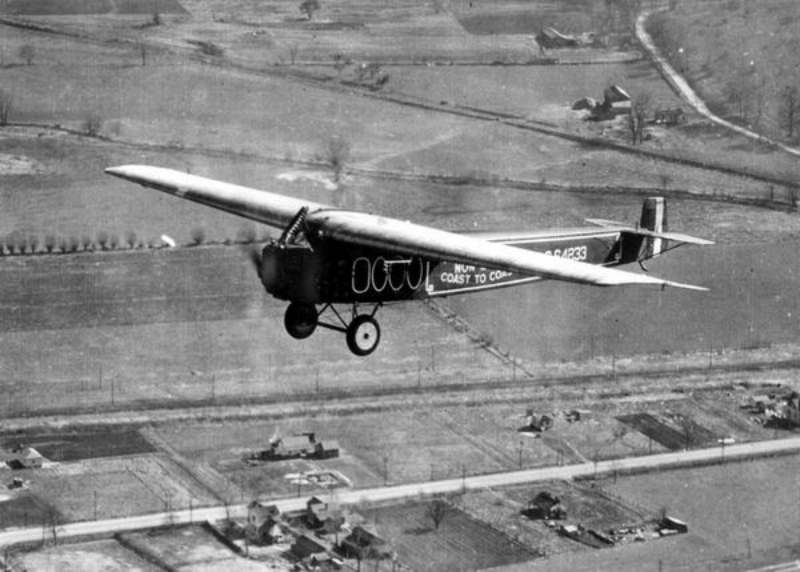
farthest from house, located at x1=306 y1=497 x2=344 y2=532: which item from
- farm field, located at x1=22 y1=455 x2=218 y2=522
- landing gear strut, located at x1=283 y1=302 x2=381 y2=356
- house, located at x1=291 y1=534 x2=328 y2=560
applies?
landing gear strut, located at x1=283 y1=302 x2=381 y2=356

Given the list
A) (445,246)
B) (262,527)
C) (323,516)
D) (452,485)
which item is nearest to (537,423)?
(452,485)

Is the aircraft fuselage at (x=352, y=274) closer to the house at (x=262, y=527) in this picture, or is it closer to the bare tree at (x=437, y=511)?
the house at (x=262, y=527)

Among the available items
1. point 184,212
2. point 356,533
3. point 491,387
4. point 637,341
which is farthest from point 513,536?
point 184,212

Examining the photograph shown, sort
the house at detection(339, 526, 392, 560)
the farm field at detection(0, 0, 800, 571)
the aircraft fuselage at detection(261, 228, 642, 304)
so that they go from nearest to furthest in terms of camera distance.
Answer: the aircraft fuselage at detection(261, 228, 642, 304), the house at detection(339, 526, 392, 560), the farm field at detection(0, 0, 800, 571)

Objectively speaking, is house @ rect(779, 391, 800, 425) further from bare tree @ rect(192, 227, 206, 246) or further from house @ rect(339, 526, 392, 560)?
bare tree @ rect(192, 227, 206, 246)

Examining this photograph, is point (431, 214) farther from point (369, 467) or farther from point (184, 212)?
point (369, 467)

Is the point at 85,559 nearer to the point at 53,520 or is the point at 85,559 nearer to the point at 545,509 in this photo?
the point at 53,520
